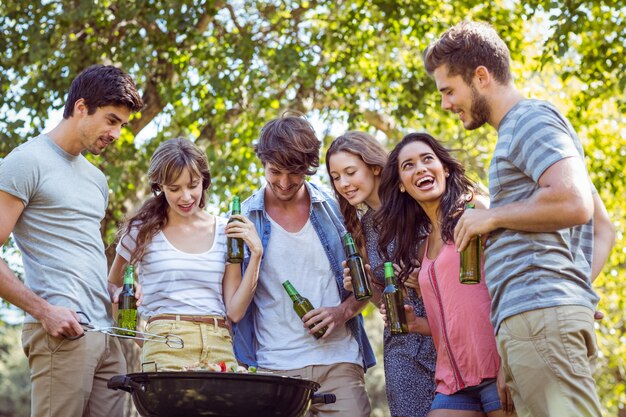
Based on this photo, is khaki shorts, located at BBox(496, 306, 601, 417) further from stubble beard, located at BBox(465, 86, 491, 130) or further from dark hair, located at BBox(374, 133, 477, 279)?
dark hair, located at BBox(374, 133, 477, 279)

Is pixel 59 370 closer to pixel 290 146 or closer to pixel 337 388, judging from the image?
pixel 337 388

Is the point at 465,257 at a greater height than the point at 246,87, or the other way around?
the point at 246,87

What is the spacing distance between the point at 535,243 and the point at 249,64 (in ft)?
23.2

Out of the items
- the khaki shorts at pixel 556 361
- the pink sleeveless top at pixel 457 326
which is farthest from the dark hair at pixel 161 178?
the khaki shorts at pixel 556 361

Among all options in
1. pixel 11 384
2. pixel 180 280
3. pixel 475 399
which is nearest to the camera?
pixel 475 399

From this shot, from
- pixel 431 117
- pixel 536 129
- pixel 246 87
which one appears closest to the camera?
pixel 536 129

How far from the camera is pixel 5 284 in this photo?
3488 millimetres

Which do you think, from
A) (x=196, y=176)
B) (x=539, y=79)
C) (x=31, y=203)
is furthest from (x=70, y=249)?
(x=539, y=79)

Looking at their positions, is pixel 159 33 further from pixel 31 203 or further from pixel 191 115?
pixel 31 203

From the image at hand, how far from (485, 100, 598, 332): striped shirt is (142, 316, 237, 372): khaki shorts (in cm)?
142

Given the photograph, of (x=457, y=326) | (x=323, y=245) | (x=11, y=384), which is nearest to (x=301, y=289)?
(x=323, y=245)

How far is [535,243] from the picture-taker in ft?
9.39

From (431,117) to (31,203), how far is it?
8.22 meters

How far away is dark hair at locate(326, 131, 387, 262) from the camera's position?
13.9ft
